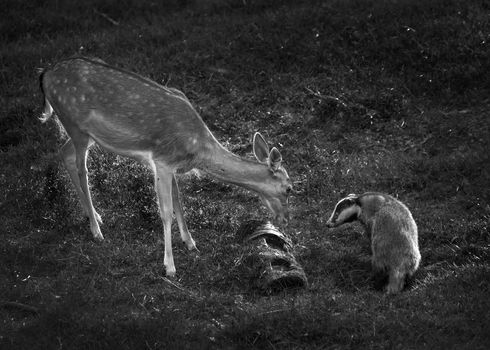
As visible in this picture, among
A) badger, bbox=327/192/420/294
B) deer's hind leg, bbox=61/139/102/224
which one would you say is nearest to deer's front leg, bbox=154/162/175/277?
deer's hind leg, bbox=61/139/102/224

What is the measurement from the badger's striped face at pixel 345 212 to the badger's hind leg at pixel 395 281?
1.27 meters

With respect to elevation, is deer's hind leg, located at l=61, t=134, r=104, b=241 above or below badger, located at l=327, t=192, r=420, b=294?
below

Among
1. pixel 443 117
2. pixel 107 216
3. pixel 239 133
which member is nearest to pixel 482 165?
pixel 443 117

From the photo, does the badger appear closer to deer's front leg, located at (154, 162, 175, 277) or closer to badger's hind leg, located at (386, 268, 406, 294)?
badger's hind leg, located at (386, 268, 406, 294)

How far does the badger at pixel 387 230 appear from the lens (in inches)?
375

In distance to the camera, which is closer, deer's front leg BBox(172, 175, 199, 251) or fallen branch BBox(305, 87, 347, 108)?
deer's front leg BBox(172, 175, 199, 251)

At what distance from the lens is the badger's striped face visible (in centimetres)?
1064

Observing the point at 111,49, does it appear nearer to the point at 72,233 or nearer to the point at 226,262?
the point at 72,233

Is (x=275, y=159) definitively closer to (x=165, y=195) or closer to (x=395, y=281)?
(x=165, y=195)

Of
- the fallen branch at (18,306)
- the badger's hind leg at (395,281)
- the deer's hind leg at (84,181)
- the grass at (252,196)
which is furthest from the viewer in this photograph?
the deer's hind leg at (84,181)

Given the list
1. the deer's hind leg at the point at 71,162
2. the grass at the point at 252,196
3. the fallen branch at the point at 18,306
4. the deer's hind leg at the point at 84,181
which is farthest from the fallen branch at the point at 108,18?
the fallen branch at the point at 18,306

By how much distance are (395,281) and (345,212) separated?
147 cm

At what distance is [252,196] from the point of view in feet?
39.4

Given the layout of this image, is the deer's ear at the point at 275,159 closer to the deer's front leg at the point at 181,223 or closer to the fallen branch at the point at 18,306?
the deer's front leg at the point at 181,223
